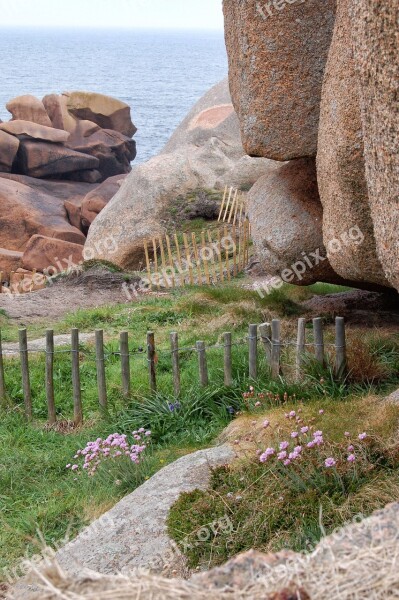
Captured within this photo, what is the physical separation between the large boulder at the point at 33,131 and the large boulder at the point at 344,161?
79.3 ft

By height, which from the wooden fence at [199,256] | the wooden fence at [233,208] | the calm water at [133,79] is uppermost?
the wooden fence at [233,208]

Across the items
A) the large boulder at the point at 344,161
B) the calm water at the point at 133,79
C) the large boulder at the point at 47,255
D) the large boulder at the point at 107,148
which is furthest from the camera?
the calm water at the point at 133,79

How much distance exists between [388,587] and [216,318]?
8850mm

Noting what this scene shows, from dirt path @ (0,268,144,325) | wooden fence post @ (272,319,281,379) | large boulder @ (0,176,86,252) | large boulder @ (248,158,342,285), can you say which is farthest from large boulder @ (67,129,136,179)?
wooden fence post @ (272,319,281,379)

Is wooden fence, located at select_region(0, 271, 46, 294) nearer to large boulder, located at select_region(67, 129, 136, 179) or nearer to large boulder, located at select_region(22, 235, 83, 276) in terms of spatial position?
large boulder, located at select_region(22, 235, 83, 276)

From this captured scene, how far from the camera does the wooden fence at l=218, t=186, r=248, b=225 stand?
1722 cm

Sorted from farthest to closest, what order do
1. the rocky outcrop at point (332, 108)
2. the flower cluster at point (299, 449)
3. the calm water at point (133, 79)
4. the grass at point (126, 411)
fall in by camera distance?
the calm water at point (133, 79), the grass at point (126, 411), the flower cluster at point (299, 449), the rocky outcrop at point (332, 108)

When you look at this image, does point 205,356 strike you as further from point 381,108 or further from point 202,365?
point 381,108

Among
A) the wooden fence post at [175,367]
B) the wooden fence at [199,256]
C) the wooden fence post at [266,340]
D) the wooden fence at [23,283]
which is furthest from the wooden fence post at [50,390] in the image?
the wooden fence at [23,283]

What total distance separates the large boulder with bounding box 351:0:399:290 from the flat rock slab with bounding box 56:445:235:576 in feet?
6.39

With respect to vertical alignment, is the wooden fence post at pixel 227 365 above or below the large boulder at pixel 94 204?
above

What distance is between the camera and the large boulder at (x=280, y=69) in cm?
825

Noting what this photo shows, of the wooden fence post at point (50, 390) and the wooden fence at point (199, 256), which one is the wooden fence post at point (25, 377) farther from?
the wooden fence at point (199, 256)

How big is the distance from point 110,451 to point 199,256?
936 cm
